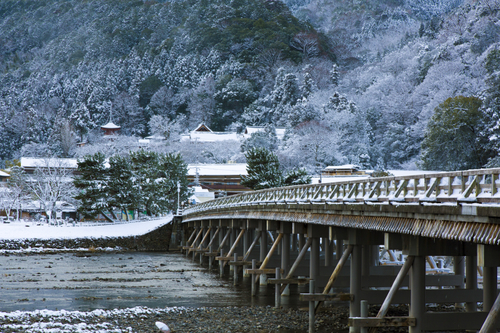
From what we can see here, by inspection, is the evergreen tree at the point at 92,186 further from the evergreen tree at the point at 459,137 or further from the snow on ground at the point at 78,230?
the evergreen tree at the point at 459,137

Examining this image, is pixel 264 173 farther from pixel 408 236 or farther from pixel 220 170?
pixel 408 236

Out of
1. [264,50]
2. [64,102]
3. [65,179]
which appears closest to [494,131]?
[65,179]

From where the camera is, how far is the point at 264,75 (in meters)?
116

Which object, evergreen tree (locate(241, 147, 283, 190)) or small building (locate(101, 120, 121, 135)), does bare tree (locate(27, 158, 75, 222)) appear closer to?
evergreen tree (locate(241, 147, 283, 190))

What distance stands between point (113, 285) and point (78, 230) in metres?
21.6

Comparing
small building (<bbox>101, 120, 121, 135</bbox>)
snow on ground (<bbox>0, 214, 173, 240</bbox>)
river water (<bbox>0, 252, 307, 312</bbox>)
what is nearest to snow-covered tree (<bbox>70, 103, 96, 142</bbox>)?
small building (<bbox>101, 120, 121, 135</bbox>)

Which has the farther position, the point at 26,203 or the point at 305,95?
the point at 305,95

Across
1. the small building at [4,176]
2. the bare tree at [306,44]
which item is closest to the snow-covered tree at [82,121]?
the small building at [4,176]

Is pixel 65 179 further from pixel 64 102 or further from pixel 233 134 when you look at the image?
pixel 64 102

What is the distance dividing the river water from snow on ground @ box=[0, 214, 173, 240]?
6.80 meters

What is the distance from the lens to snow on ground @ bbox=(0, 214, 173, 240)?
→ 43.8m

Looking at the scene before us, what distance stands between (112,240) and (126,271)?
15.1 meters

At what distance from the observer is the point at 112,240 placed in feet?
147

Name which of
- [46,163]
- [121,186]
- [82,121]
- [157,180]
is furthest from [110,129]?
[121,186]
